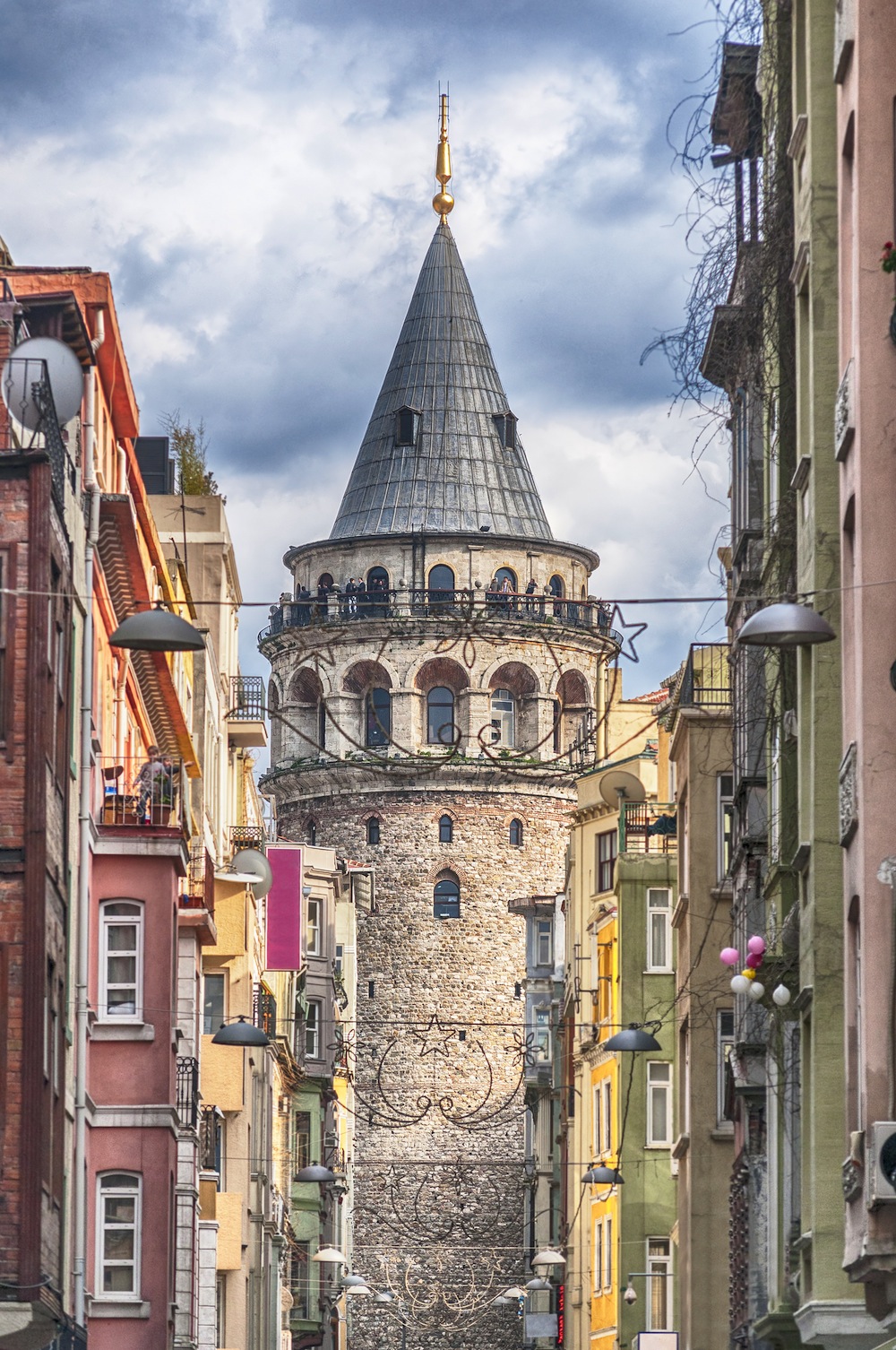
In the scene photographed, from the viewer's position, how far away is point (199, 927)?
4362 centimetres

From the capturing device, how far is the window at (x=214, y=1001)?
176ft

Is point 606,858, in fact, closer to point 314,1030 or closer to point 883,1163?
point 314,1030

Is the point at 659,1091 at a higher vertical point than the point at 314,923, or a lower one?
lower

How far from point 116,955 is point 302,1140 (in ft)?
138

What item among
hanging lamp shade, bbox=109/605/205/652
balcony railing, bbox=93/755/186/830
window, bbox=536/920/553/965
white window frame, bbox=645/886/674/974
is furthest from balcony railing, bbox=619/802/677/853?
window, bbox=536/920/553/965

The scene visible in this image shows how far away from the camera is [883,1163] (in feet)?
67.9

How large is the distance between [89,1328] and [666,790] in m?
26.1

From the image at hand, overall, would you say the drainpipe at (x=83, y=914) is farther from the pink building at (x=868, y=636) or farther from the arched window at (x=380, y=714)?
the arched window at (x=380, y=714)

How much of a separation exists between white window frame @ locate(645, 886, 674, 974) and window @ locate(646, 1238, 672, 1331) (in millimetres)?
4355

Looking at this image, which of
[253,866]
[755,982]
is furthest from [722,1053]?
[755,982]

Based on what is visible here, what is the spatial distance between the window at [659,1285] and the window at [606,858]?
12.1 metres

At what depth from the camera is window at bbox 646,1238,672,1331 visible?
51.9 metres

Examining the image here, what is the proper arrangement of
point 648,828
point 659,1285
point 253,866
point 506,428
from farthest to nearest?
point 506,428 < point 648,828 < point 659,1285 < point 253,866

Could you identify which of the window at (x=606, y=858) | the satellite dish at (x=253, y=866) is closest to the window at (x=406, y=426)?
the window at (x=606, y=858)
